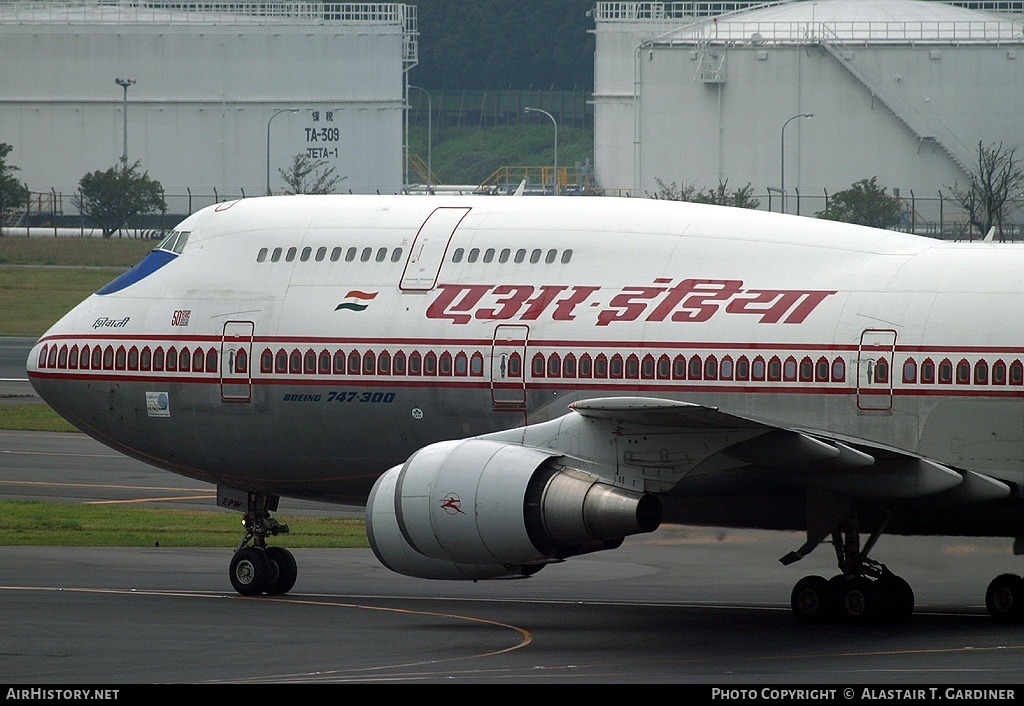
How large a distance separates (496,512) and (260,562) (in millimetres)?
6556

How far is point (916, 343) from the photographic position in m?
23.4

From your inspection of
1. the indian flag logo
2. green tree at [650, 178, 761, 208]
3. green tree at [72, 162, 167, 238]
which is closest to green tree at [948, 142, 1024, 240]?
green tree at [650, 178, 761, 208]

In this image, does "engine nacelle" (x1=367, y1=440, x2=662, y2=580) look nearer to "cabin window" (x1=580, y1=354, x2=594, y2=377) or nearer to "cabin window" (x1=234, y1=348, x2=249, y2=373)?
"cabin window" (x1=580, y1=354, x2=594, y2=377)

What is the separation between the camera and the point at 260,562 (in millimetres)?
27672

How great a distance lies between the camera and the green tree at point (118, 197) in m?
102

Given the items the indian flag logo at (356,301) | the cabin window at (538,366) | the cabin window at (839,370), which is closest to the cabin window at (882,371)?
the cabin window at (839,370)

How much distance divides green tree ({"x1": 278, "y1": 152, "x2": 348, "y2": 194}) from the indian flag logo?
78473 millimetres

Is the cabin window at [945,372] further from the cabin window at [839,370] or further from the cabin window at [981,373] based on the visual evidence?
the cabin window at [839,370]

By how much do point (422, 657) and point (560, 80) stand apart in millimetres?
174856

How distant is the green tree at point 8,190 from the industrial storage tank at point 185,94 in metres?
4.47

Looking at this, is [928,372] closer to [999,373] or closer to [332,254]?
[999,373]

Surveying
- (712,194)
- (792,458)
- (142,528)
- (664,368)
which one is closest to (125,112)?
(712,194)

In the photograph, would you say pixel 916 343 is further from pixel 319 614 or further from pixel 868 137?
pixel 868 137

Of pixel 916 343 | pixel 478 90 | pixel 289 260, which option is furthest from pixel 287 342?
pixel 478 90
